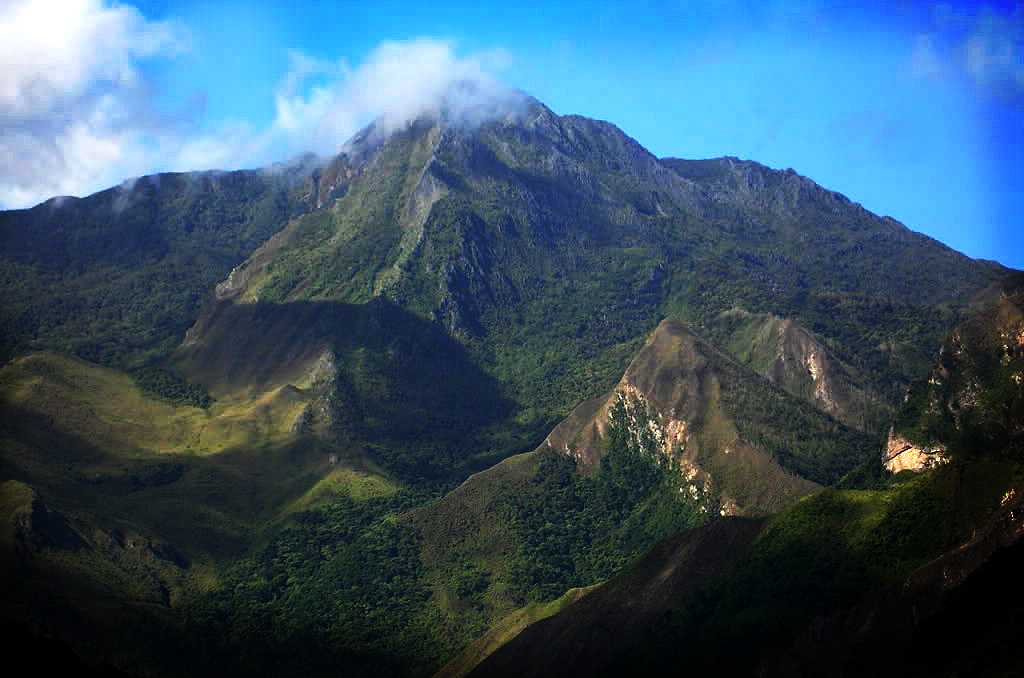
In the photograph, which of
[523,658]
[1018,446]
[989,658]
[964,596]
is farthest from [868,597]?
[1018,446]

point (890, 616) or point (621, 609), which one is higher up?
point (890, 616)

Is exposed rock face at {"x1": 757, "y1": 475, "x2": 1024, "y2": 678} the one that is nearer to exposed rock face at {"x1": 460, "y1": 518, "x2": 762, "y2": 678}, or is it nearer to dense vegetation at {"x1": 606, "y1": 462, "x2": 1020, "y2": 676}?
dense vegetation at {"x1": 606, "y1": 462, "x2": 1020, "y2": 676}

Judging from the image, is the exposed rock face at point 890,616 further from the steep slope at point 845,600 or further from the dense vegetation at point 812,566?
the dense vegetation at point 812,566

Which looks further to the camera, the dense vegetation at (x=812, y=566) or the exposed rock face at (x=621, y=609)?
the exposed rock face at (x=621, y=609)

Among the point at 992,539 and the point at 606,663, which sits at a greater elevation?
the point at 992,539

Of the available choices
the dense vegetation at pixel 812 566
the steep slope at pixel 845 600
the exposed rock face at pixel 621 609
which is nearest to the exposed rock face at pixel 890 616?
the steep slope at pixel 845 600

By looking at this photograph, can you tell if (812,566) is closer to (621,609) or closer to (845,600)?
(845,600)

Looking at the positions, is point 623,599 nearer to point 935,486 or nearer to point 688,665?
point 688,665

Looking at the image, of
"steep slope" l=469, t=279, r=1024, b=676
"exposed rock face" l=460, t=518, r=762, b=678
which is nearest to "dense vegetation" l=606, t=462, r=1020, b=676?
"steep slope" l=469, t=279, r=1024, b=676

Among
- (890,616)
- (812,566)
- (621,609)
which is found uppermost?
(812,566)

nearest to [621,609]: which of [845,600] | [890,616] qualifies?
[845,600]

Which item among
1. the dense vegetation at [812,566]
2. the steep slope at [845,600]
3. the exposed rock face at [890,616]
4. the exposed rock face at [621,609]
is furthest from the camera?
the exposed rock face at [621,609]
